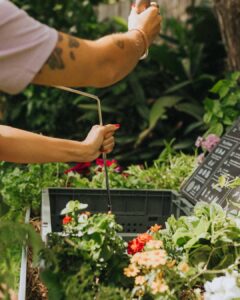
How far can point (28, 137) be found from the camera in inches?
114

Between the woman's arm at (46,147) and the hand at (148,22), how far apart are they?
0.79 m

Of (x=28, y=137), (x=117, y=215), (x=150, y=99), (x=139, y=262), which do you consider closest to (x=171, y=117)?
(x=150, y=99)

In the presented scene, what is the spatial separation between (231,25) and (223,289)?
3.98 meters

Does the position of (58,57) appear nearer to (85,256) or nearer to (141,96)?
(85,256)

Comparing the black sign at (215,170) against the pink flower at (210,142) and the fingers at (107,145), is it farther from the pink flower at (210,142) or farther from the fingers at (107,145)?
the pink flower at (210,142)

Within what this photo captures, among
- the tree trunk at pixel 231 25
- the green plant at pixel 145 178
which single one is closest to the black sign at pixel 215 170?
Result: the green plant at pixel 145 178

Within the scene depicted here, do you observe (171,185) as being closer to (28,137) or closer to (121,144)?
(28,137)

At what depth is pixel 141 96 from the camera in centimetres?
761

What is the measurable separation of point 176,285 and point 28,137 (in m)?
1.11

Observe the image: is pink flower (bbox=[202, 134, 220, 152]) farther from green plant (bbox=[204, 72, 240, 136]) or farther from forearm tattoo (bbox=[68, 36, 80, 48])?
forearm tattoo (bbox=[68, 36, 80, 48])

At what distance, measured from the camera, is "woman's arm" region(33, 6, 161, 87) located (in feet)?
6.20

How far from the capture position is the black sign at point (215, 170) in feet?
11.2

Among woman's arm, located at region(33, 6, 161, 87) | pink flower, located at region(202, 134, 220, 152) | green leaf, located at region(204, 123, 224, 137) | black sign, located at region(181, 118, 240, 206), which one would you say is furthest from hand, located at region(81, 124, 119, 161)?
green leaf, located at region(204, 123, 224, 137)

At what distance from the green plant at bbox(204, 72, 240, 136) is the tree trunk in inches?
17.1
